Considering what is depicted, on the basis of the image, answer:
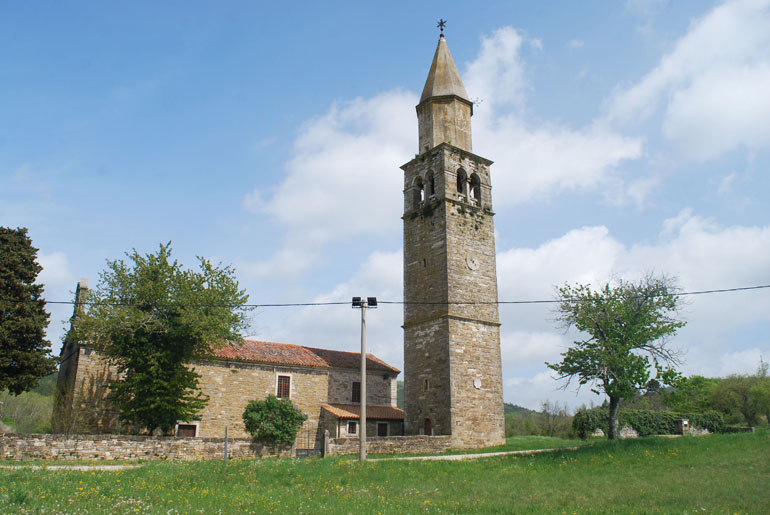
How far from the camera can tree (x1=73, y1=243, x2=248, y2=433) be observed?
947 inches

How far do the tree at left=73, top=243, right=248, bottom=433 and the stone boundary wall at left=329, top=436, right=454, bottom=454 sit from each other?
7029mm

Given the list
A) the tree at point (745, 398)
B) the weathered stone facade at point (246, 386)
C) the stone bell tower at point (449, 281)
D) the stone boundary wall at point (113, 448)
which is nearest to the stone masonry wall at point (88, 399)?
the weathered stone facade at point (246, 386)

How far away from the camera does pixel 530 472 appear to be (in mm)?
16891

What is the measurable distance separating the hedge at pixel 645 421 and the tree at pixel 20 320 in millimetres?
31547

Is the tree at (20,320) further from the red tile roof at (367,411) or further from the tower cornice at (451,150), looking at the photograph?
the tower cornice at (451,150)

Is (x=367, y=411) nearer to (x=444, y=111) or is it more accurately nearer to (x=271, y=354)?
(x=271, y=354)

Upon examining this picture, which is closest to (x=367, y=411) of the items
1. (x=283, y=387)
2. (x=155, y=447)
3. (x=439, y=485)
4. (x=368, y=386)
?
(x=368, y=386)

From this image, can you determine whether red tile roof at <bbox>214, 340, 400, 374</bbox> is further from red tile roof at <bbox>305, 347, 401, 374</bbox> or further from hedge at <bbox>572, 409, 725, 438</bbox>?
hedge at <bbox>572, 409, 725, 438</bbox>

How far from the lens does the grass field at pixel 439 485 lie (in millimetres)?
10977

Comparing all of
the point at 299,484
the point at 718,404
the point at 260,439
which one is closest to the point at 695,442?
the point at 299,484

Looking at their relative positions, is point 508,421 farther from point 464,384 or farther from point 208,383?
point 208,383

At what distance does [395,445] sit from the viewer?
2433cm

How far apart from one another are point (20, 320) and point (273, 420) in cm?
1250

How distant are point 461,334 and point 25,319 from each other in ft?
68.7
